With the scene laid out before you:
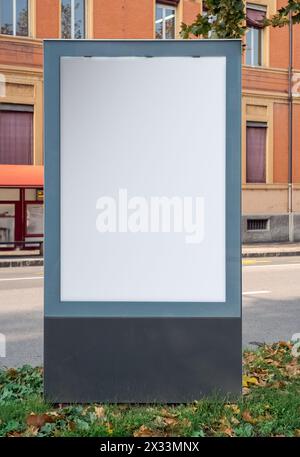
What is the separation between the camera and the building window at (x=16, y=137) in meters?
20.9

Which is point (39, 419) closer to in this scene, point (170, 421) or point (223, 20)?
point (170, 421)

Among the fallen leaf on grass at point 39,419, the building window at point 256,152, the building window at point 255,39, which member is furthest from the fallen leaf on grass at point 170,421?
the building window at point 255,39

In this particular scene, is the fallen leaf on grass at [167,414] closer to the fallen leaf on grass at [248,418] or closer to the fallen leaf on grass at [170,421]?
the fallen leaf on grass at [170,421]

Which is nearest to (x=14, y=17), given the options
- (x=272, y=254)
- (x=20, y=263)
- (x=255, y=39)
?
(x=20, y=263)

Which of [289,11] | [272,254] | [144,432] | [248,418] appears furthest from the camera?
[272,254]

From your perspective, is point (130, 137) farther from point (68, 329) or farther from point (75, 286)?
point (68, 329)

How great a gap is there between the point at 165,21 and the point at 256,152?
6326 mm

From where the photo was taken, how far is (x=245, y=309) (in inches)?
371

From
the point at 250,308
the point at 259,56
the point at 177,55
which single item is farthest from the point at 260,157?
the point at 177,55

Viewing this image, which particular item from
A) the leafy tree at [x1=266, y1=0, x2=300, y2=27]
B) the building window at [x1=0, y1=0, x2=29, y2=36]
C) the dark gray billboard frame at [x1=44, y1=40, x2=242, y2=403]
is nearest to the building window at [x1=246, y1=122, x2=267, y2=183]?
the building window at [x1=0, y1=0, x2=29, y2=36]

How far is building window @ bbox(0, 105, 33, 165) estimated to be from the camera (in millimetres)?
20938

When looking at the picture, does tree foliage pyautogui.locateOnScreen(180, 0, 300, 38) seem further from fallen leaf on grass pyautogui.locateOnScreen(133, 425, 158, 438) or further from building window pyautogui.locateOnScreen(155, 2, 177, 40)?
building window pyautogui.locateOnScreen(155, 2, 177, 40)

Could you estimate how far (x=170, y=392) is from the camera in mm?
4262
